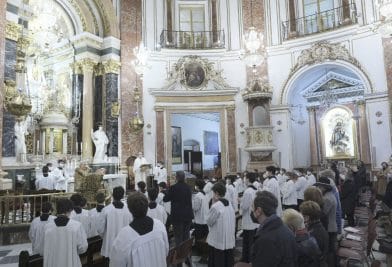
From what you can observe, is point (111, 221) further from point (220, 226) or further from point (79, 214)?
point (220, 226)

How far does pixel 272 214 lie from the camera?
316cm

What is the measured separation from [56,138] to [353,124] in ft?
46.4

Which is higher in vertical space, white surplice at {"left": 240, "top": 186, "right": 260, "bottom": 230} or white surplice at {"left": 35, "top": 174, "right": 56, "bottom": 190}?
white surplice at {"left": 35, "top": 174, "right": 56, "bottom": 190}

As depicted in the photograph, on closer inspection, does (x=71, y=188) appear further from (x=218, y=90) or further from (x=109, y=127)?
(x=218, y=90)

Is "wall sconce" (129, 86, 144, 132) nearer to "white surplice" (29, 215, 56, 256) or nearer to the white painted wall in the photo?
the white painted wall

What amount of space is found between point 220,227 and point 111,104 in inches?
464

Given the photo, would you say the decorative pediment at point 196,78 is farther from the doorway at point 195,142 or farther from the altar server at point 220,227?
the altar server at point 220,227

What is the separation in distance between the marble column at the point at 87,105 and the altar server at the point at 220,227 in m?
11.3

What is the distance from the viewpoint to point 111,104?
16.0 m

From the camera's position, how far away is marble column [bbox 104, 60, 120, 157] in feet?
52.3

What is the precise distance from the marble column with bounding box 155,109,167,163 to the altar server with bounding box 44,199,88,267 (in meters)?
13.1

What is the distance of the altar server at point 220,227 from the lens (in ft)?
17.2

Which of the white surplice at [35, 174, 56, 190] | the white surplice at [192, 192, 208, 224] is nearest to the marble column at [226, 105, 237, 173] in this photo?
the white surplice at [35, 174, 56, 190]

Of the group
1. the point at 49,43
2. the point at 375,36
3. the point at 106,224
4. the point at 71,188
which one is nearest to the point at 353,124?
the point at 375,36
